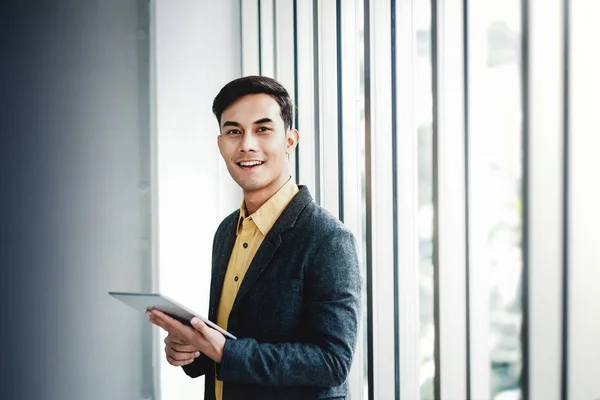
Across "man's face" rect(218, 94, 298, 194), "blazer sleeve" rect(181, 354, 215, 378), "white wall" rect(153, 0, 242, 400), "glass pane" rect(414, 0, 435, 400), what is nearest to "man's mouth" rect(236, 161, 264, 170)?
"man's face" rect(218, 94, 298, 194)

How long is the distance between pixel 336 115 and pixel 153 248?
2.70 ft

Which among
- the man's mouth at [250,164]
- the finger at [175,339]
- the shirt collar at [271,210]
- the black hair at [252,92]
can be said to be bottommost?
the finger at [175,339]

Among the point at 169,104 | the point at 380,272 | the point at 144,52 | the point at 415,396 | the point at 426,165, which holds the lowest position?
the point at 415,396

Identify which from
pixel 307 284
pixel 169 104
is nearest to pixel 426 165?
pixel 307 284

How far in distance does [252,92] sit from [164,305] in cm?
56

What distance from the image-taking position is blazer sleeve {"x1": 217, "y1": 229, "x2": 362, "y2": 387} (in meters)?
1.03

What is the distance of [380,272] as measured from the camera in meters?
1.38

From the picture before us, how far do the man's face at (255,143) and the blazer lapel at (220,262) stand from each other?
0.15 m

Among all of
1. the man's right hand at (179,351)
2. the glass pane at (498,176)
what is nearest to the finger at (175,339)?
the man's right hand at (179,351)

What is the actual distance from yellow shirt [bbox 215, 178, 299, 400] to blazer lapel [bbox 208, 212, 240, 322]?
1 cm

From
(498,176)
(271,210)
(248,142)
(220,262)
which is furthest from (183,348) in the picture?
(498,176)

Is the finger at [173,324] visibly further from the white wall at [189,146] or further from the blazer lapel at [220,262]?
the white wall at [189,146]

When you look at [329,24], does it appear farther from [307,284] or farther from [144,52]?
[307,284]

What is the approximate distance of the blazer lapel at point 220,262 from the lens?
1.30m
